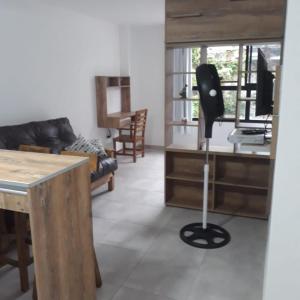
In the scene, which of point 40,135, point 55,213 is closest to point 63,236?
point 55,213

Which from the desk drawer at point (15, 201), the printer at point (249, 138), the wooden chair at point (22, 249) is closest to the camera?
the desk drawer at point (15, 201)

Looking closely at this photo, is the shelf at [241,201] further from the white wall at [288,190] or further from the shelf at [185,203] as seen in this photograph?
the white wall at [288,190]

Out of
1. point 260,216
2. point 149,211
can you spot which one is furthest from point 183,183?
point 260,216

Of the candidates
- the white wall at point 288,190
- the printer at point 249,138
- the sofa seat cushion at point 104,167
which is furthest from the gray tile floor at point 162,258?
the printer at point 249,138

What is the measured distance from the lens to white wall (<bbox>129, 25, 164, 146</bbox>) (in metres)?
6.19

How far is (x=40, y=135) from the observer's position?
3943 mm

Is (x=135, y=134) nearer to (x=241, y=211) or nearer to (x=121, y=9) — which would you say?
(x=121, y=9)

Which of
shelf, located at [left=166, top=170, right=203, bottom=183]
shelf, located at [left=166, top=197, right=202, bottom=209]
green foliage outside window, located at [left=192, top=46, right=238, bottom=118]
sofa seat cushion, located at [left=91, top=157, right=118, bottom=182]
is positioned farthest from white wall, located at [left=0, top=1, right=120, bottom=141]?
shelf, located at [left=166, top=197, right=202, bottom=209]

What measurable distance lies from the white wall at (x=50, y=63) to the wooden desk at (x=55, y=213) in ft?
7.31

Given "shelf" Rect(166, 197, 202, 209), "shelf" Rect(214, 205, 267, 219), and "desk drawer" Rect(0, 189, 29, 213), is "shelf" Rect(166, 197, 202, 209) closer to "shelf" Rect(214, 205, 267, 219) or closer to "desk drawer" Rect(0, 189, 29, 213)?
"shelf" Rect(214, 205, 267, 219)

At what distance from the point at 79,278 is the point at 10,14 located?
3.32m

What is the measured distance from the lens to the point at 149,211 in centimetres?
353

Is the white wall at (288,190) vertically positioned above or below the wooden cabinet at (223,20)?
below

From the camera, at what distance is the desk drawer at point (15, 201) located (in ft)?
4.90
